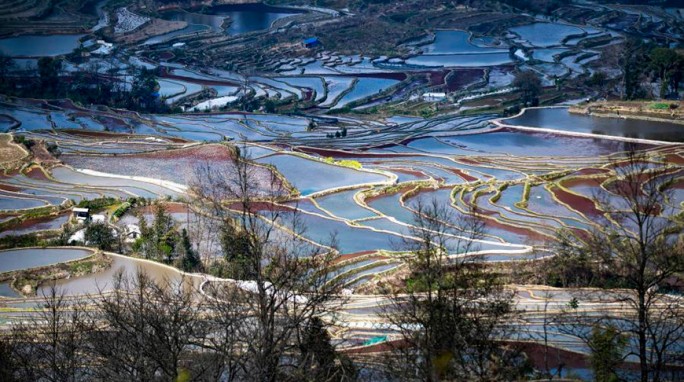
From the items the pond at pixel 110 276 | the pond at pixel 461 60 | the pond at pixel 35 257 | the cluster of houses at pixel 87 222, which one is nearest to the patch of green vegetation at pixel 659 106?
the pond at pixel 461 60

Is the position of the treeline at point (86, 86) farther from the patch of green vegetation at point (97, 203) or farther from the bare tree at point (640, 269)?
the bare tree at point (640, 269)

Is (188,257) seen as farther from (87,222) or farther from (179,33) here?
(179,33)

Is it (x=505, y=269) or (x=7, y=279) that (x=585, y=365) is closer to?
(x=505, y=269)

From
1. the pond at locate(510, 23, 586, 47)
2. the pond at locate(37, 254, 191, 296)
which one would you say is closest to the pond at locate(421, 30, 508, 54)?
the pond at locate(510, 23, 586, 47)

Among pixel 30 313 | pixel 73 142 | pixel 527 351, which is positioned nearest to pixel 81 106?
pixel 73 142

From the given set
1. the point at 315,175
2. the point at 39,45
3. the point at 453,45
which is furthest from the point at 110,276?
the point at 39,45

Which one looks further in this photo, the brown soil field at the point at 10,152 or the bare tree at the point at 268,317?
the brown soil field at the point at 10,152
